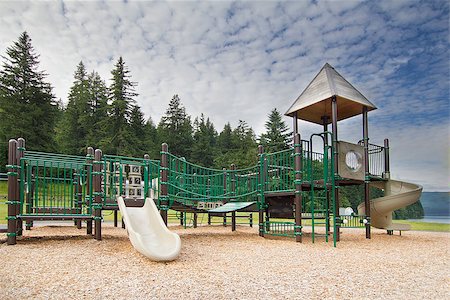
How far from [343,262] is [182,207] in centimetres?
470

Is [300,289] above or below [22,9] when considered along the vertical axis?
below

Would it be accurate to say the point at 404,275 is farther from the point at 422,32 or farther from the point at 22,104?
the point at 22,104

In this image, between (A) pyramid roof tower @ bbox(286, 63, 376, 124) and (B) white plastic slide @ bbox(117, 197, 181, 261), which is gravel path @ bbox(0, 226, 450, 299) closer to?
(B) white plastic slide @ bbox(117, 197, 181, 261)

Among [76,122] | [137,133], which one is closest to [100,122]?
[137,133]

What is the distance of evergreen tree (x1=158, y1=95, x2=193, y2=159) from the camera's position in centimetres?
4094

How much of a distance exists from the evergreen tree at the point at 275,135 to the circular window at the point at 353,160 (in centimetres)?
2460

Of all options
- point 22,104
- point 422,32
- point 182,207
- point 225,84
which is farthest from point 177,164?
point 22,104

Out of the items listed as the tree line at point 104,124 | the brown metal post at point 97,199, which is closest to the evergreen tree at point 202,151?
the tree line at point 104,124

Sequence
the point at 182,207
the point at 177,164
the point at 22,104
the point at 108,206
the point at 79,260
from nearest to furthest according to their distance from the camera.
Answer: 1. the point at 79,260
2. the point at 108,206
3. the point at 182,207
4. the point at 177,164
5. the point at 22,104

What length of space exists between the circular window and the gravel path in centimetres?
282

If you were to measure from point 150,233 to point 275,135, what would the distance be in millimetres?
30390

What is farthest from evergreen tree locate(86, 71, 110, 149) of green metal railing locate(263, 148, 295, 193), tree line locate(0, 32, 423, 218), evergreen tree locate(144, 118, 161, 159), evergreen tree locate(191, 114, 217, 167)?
green metal railing locate(263, 148, 295, 193)

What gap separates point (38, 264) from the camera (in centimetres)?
525

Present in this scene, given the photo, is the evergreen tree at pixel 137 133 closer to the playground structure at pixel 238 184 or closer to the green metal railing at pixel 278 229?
the playground structure at pixel 238 184
